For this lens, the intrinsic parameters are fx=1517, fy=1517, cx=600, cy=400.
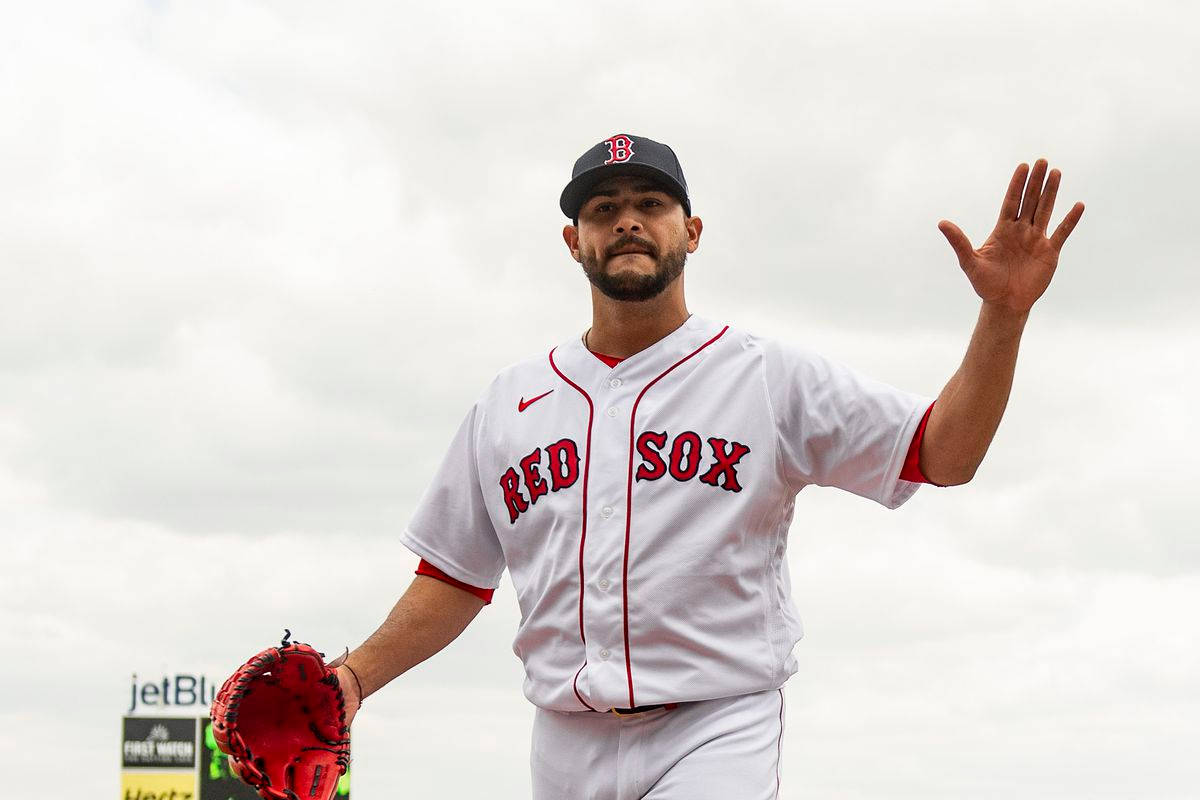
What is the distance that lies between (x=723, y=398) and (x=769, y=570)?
0.53m

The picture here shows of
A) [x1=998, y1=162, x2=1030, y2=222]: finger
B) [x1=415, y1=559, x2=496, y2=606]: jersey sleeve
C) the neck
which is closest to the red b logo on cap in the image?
the neck

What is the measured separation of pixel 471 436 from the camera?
5.16 metres

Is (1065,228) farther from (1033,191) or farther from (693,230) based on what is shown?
(693,230)

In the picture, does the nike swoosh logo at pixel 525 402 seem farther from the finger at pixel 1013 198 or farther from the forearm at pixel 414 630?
the finger at pixel 1013 198

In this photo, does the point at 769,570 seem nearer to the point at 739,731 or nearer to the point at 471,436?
the point at 739,731

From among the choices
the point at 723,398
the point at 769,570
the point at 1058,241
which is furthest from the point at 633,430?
the point at 1058,241

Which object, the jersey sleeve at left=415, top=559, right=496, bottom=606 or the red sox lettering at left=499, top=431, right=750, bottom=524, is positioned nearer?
the red sox lettering at left=499, top=431, right=750, bottom=524

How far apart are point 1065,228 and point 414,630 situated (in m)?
2.49

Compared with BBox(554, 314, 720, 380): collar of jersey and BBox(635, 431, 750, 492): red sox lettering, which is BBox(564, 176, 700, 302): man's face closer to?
BBox(554, 314, 720, 380): collar of jersey

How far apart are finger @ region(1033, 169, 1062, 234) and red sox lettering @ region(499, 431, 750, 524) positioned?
41.4 inches

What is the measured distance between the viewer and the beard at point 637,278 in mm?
4609

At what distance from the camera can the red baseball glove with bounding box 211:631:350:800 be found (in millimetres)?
4559

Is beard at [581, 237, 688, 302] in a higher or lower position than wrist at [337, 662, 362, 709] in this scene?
higher

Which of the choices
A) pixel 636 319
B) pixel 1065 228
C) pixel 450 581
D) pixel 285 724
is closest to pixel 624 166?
pixel 636 319
